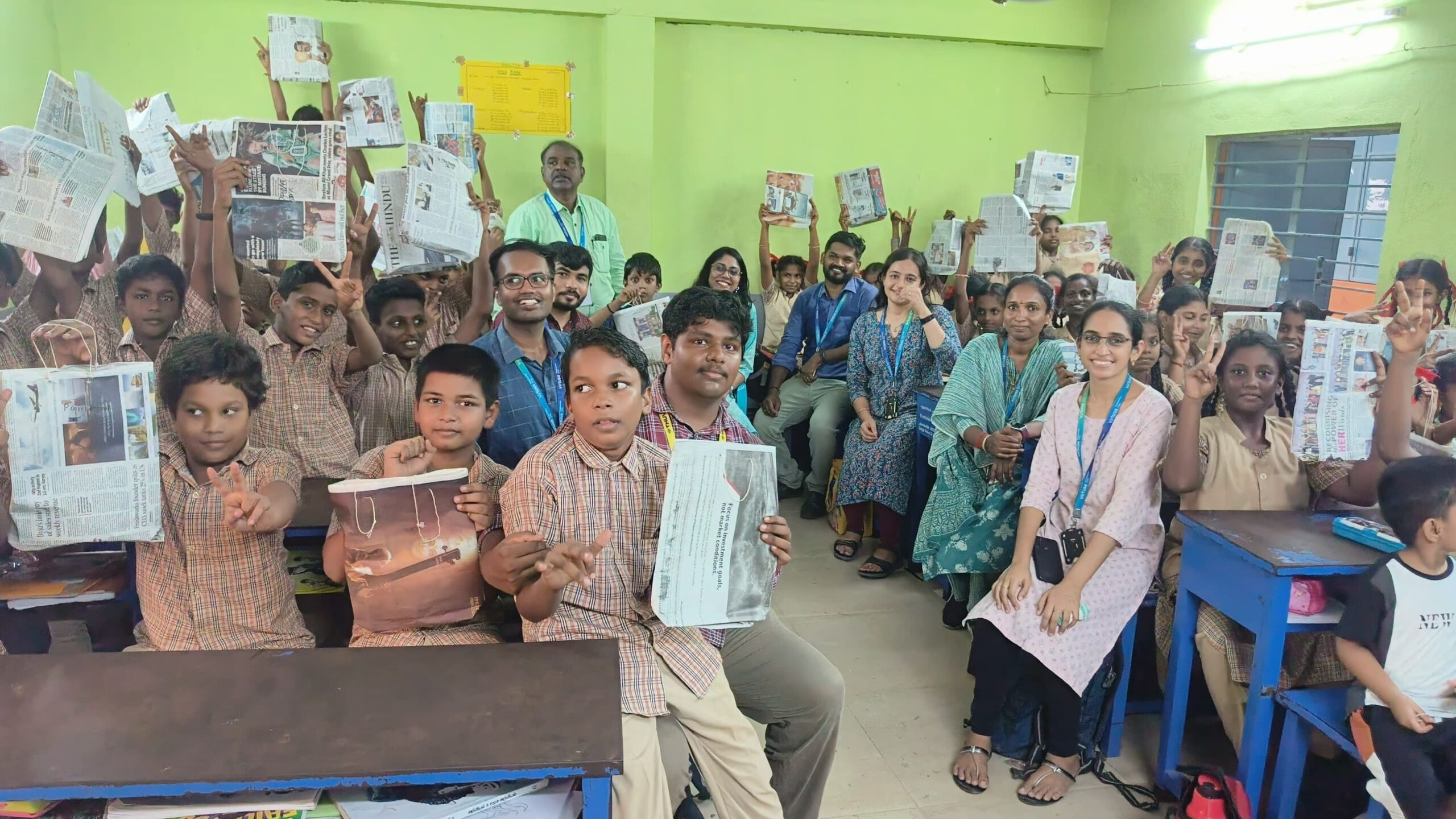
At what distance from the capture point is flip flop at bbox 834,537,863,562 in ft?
14.8

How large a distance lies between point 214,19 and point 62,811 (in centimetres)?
569

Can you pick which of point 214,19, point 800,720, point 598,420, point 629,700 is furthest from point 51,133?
point 214,19

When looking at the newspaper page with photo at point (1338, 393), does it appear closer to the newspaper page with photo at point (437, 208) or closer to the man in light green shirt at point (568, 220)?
the newspaper page with photo at point (437, 208)

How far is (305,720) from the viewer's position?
1.48 metres

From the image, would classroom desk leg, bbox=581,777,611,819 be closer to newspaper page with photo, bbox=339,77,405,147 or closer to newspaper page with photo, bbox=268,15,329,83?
newspaper page with photo, bbox=339,77,405,147

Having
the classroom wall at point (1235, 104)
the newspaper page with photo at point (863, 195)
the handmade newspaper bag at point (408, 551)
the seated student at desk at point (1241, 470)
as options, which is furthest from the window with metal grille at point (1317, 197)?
the handmade newspaper bag at point (408, 551)

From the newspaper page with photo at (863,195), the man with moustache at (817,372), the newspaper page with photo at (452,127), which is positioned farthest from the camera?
→ the newspaper page with photo at (863,195)

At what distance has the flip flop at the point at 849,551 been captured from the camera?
4.52 meters

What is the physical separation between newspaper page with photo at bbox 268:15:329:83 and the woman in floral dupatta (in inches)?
169

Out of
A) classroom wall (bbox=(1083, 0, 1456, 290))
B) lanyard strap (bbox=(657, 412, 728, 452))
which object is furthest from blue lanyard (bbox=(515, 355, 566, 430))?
classroom wall (bbox=(1083, 0, 1456, 290))

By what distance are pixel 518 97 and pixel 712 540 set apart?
5.17 metres

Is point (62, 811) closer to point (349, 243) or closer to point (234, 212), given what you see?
point (234, 212)

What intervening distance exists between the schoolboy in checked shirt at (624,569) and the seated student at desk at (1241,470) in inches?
56.6

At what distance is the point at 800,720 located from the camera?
218 cm
